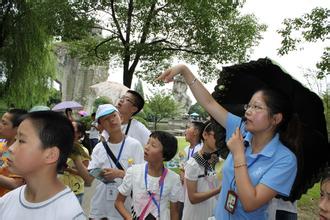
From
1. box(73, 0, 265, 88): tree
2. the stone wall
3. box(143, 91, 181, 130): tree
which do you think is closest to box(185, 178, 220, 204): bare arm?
box(73, 0, 265, 88): tree

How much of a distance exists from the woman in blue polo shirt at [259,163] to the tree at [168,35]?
32.5 ft

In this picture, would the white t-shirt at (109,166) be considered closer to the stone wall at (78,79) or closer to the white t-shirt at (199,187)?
the white t-shirt at (199,187)

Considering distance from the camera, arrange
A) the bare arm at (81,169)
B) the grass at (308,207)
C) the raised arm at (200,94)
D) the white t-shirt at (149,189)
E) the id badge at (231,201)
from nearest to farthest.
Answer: the id badge at (231,201)
the raised arm at (200,94)
the white t-shirt at (149,189)
the bare arm at (81,169)
the grass at (308,207)

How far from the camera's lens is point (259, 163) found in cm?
230

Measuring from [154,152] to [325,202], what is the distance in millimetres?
1575

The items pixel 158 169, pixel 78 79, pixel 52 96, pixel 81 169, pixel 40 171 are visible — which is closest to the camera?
pixel 40 171

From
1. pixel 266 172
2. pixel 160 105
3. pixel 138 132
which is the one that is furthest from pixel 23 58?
pixel 160 105

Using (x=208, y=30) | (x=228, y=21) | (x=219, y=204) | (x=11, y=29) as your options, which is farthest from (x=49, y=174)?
(x=11, y=29)

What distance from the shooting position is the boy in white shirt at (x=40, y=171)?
188cm

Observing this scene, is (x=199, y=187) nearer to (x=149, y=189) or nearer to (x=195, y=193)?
(x=195, y=193)

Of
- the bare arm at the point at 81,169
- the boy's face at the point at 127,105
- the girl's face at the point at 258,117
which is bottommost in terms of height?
the bare arm at the point at 81,169

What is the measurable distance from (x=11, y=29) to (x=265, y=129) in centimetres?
1437

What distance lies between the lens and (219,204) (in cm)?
244


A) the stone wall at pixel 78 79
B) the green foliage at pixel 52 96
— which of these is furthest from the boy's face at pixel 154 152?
the stone wall at pixel 78 79
